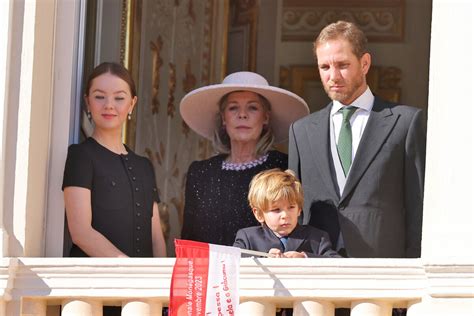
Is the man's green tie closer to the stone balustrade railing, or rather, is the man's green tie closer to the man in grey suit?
the man in grey suit

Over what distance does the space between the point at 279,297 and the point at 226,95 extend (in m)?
1.23

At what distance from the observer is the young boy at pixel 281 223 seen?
755 cm

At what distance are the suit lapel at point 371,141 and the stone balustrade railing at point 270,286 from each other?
0.47 m

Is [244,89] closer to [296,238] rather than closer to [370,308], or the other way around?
[296,238]

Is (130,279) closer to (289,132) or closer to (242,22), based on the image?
(289,132)

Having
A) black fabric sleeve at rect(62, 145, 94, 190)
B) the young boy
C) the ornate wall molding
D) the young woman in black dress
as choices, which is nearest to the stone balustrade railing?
the young boy

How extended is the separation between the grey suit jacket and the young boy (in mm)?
124

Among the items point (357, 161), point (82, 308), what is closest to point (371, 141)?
point (357, 161)

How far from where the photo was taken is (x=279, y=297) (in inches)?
289

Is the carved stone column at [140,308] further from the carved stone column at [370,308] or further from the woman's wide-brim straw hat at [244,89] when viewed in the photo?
the woman's wide-brim straw hat at [244,89]

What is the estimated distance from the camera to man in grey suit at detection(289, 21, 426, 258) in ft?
25.1

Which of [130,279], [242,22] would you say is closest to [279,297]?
[130,279]

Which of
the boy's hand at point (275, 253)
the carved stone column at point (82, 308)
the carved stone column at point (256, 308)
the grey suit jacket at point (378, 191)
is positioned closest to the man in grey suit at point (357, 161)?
the grey suit jacket at point (378, 191)

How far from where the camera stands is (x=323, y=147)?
25.6 ft
